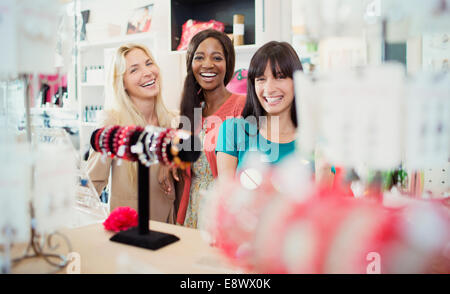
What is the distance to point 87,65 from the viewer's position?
3463mm

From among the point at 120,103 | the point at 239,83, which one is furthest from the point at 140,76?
the point at 239,83

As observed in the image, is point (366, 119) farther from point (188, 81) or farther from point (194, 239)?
point (188, 81)

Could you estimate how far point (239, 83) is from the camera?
257 cm

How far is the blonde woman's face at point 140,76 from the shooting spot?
168cm

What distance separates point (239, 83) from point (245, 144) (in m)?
1.28

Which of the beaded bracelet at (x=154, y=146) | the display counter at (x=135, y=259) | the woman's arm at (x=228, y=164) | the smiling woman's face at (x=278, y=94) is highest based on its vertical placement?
the smiling woman's face at (x=278, y=94)

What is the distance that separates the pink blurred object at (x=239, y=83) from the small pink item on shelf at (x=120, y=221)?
5.17 ft

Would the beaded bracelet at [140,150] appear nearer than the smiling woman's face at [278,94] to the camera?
Yes

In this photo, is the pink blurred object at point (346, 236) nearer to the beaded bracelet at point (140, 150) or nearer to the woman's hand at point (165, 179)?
the beaded bracelet at point (140, 150)

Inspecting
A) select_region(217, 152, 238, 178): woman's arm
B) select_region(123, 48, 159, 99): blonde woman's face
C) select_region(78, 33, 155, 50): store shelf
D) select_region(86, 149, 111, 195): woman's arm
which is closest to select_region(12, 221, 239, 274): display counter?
select_region(217, 152, 238, 178): woman's arm

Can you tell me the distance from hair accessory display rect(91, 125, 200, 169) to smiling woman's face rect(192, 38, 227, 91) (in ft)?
3.15

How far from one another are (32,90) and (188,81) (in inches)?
46.0

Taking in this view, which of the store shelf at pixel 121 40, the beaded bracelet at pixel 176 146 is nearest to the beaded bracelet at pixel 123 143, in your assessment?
the beaded bracelet at pixel 176 146

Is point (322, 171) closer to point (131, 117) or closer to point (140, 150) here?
point (140, 150)
